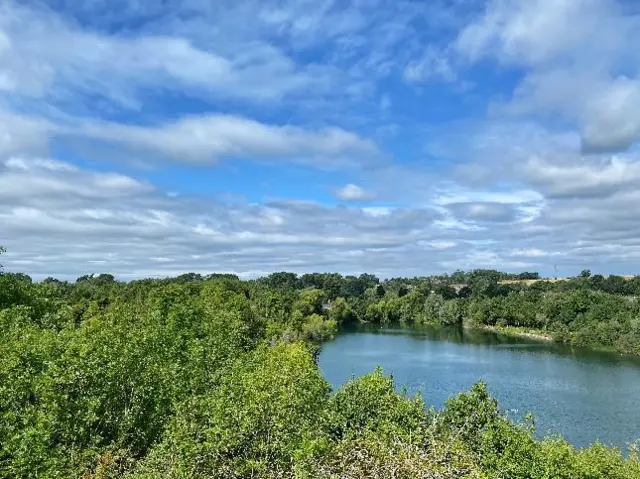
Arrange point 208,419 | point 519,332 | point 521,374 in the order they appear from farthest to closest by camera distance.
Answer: point 519,332 → point 521,374 → point 208,419

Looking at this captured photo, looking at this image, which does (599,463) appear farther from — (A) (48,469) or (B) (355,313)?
(B) (355,313)

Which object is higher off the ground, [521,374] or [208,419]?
[208,419]

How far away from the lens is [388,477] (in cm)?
1390

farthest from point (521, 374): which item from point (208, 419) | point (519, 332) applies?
point (208, 419)

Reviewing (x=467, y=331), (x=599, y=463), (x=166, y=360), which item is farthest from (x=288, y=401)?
(x=467, y=331)

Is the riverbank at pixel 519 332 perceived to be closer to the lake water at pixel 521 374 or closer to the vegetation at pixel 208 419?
the lake water at pixel 521 374

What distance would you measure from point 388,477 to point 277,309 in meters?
84.7

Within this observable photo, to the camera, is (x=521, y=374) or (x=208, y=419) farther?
(x=521, y=374)

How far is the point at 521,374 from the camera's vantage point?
72.5 m

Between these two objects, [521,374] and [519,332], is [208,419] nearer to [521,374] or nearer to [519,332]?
[521,374]

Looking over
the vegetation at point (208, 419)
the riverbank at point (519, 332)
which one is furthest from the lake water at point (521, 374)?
the vegetation at point (208, 419)

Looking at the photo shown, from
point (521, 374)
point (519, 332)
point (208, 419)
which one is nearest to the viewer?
point (208, 419)

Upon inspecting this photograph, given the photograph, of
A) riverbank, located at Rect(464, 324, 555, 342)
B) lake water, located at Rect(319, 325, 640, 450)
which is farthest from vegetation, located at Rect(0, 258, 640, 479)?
riverbank, located at Rect(464, 324, 555, 342)

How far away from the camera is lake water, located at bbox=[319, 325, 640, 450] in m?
49.6
